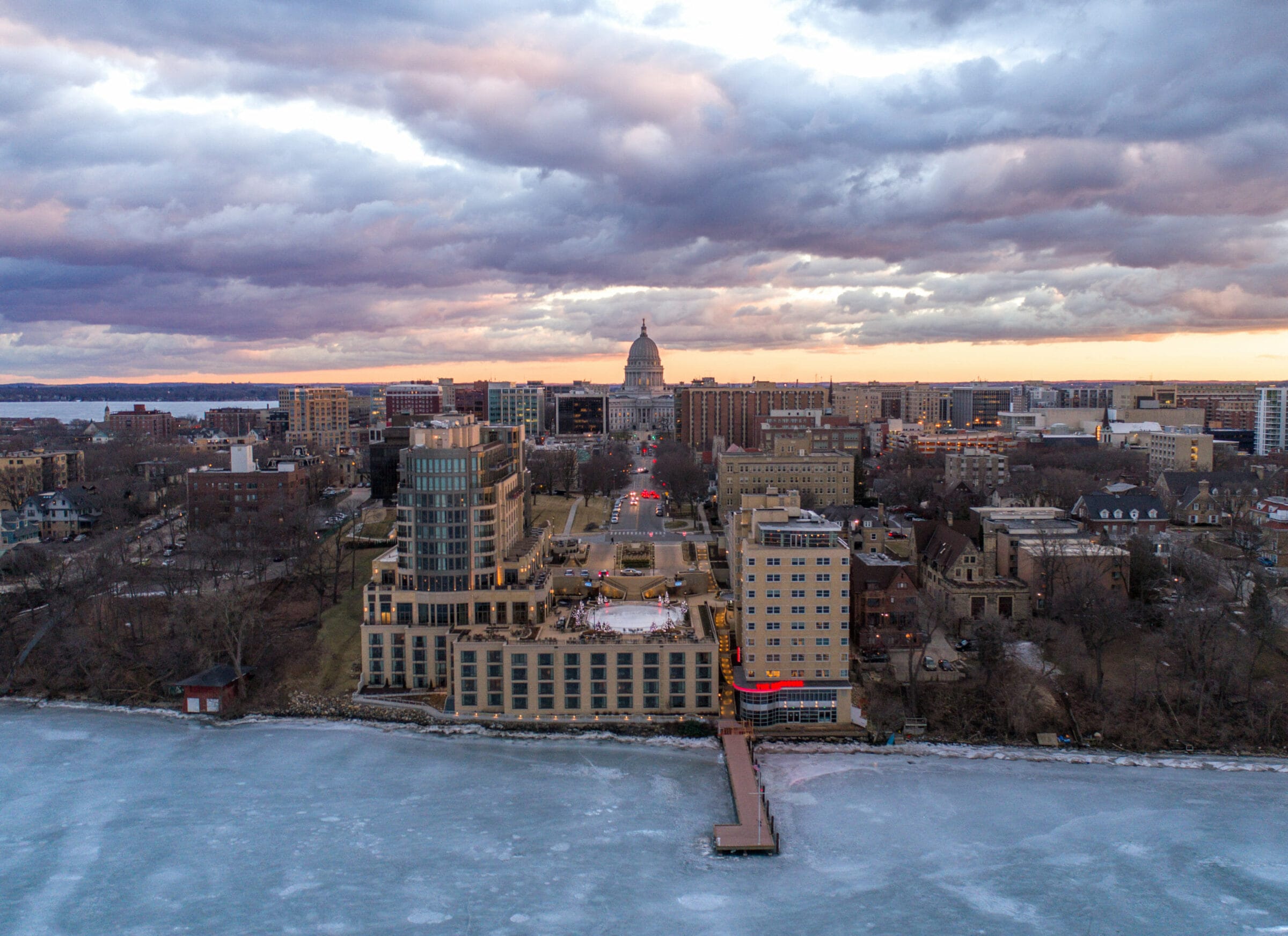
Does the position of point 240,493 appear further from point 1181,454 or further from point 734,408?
point 1181,454

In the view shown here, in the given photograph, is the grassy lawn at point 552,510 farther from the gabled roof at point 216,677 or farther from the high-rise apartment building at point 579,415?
the high-rise apartment building at point 579,415

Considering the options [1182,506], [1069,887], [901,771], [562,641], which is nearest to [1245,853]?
[1069,887]

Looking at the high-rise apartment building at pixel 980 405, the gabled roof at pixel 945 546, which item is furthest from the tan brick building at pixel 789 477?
the high-rise apartment building at pixel 980 405

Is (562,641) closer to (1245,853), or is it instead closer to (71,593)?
(1245,853)

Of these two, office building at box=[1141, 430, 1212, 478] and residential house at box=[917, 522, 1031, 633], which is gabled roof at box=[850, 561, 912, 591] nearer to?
residential house at box=[917, 522, 1031, 633]

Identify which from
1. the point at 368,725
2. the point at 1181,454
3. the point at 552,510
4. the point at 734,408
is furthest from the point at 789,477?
the point at 734,408

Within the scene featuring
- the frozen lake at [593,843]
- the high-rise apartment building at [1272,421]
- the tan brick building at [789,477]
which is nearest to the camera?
the frozen lake at [593,843]

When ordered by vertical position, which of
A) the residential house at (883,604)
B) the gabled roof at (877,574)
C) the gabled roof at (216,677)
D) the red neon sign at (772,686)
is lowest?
the gabled roof at (216,677)
